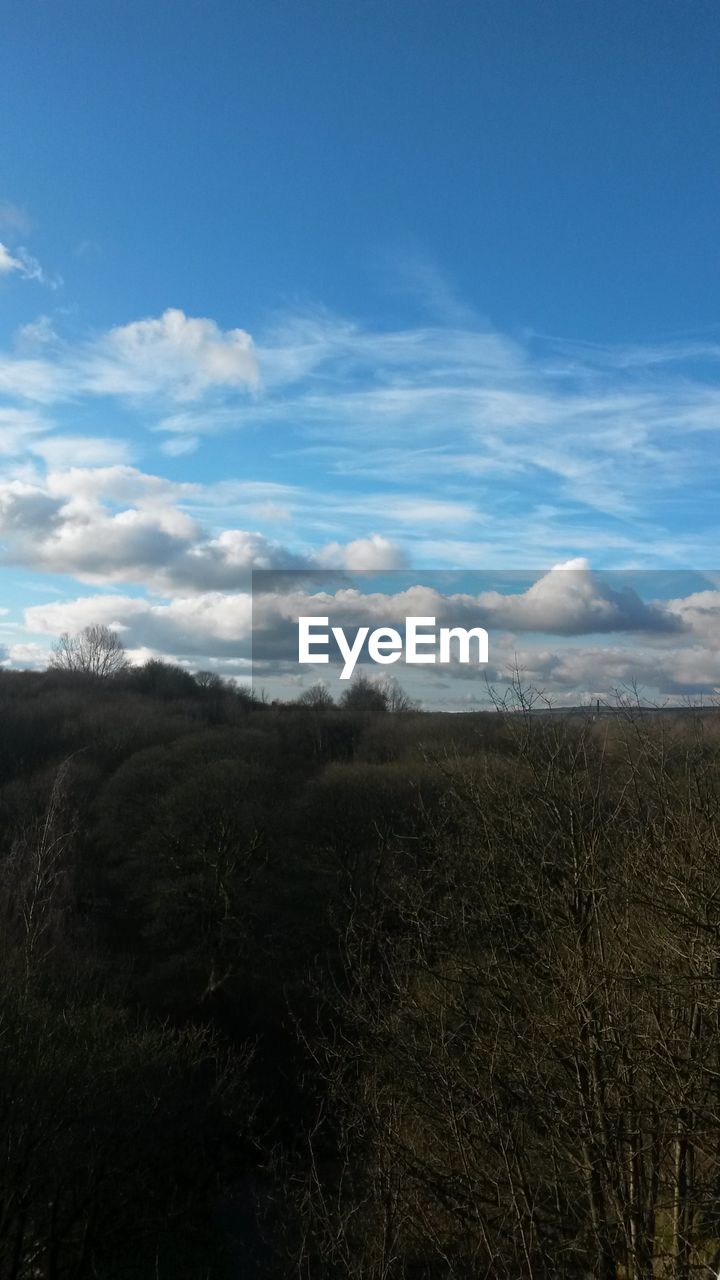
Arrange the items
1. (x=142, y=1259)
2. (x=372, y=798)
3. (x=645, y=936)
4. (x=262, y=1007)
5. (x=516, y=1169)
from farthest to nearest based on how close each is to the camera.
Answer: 1. (x=372, y=798)
2. (x=262, y=1007)
3. (x=142, y=1259)
4. (x=645, y=936)
5. (x=516, y=1169)

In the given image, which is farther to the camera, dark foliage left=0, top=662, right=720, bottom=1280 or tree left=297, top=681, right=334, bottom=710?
tree left=297, top=681, right=334, bottom=710

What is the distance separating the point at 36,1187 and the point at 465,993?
6.95 m

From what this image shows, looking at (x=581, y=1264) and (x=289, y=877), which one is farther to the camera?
(x=289, y=877)

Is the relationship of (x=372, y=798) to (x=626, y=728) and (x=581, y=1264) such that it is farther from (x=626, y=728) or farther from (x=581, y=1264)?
(x=581, y=1264)

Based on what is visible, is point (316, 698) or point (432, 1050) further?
point (316, 698)

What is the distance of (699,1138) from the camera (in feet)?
31.9

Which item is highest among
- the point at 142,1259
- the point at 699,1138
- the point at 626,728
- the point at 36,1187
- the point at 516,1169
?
the point at 626,728

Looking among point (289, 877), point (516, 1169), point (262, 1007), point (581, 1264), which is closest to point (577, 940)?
point (516, 1169)

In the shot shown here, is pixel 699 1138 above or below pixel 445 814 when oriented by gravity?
below

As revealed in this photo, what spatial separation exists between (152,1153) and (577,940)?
12.6 metres

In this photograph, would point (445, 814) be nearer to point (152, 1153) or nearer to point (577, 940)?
point (152, 1153)

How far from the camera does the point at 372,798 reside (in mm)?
43344

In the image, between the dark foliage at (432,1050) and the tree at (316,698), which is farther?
the tree at (316,698)

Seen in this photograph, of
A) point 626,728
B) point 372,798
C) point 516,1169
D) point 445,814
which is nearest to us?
point 516,1169
